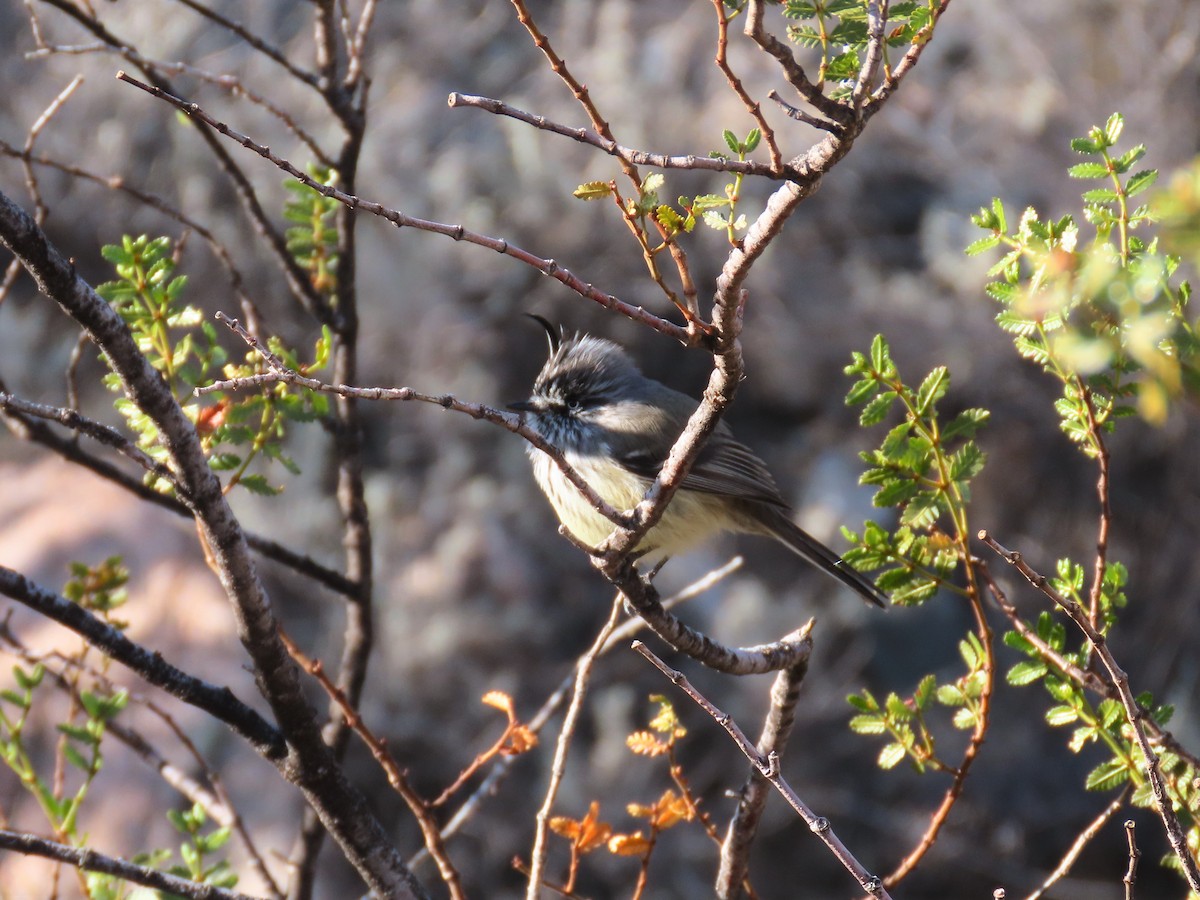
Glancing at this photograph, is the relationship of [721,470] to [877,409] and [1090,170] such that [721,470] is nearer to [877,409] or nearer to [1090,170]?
[877,409]

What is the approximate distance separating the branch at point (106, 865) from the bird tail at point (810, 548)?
2.44 metres

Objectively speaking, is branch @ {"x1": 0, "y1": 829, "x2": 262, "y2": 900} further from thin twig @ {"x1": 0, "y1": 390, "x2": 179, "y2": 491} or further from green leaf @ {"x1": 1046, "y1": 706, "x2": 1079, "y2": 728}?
green leaf @ {"x1": 1046, "y1": 706, "x2": 1079, "y2": 728}

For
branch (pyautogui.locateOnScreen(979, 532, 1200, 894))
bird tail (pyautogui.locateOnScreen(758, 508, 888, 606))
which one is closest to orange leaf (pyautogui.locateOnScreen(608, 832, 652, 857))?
branch (pyautogui.locateOnScreen(979, 532, 1200, 894))

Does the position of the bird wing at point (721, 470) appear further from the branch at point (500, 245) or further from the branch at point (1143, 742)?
the branch at point (500, 245)

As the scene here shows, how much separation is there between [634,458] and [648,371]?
9.07ft

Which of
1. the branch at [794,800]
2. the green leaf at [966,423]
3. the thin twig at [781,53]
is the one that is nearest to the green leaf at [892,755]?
the branch at [794,800]

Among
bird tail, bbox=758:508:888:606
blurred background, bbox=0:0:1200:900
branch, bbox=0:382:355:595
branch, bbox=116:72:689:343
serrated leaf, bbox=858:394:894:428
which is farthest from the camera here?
blurred background, bbox=0:0:1200:900

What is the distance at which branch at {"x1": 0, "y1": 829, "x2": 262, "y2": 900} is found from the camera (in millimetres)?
1972

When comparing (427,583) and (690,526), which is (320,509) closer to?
(427,583)

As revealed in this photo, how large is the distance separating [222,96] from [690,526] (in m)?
5.68

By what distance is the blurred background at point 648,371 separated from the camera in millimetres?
5891

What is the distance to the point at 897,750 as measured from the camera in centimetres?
221

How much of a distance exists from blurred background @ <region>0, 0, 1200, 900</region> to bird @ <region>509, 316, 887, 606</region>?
201 centimetres

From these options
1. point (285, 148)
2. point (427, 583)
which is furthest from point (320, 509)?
point (285, 148)
